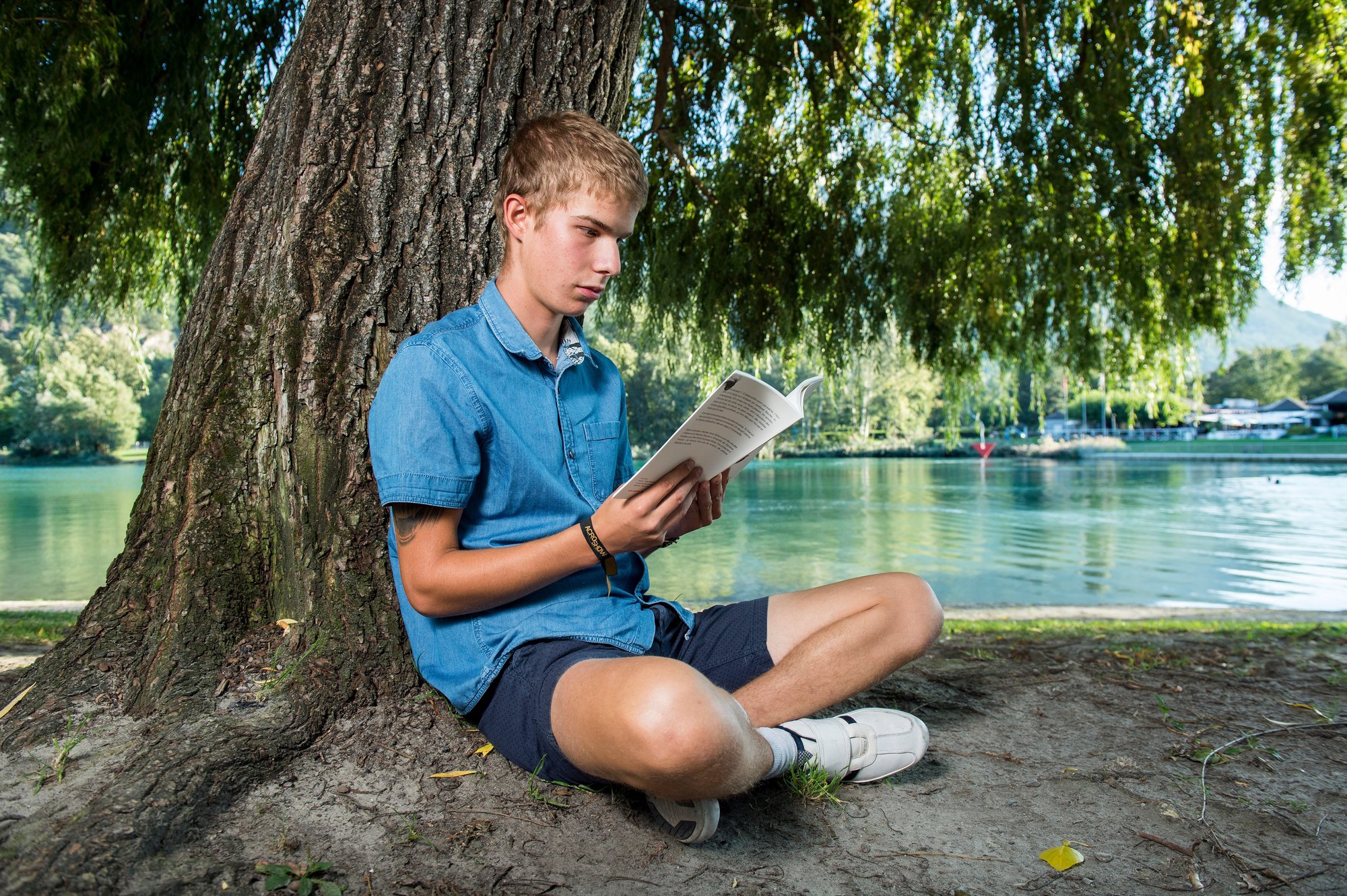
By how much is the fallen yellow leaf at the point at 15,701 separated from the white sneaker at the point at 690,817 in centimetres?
134

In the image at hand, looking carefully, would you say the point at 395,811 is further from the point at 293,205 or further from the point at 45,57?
the point at 45,57

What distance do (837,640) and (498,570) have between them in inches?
28.8

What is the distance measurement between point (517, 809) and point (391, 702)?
45 centimetres

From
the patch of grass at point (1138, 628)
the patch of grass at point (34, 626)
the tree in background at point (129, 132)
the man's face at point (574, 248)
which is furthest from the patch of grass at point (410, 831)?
the tree in background at point (129, 132)

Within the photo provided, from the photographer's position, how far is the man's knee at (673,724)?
4.71ft

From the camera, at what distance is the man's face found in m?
1.82

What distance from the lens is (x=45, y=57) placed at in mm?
4043

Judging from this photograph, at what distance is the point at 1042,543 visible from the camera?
38.6ft

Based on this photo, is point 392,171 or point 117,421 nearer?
point 392,171

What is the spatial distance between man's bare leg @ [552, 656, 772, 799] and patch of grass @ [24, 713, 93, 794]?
0.91 metres

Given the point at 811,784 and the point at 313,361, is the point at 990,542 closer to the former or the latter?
the point at 811,784

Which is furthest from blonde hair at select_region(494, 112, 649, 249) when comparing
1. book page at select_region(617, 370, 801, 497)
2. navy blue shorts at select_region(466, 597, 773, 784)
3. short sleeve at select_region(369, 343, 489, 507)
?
navy blue shorts at select_region(466, 597, 773, 784)

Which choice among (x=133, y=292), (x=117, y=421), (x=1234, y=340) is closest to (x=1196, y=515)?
(x=1234, y=340)

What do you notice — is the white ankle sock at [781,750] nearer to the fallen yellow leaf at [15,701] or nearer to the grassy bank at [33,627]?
the fallen yellow leaf at [15,701]
